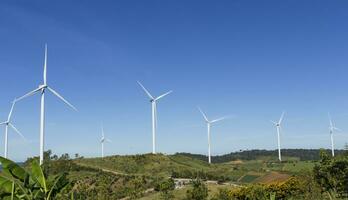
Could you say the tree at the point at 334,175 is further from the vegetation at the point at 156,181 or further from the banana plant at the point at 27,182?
the banana plant at the point at 27,182

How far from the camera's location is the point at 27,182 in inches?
671

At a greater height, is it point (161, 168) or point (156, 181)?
point (161, 168)

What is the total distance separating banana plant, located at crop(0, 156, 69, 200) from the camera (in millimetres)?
16766

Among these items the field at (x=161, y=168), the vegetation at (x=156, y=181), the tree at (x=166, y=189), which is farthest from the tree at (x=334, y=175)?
the field at (x=161, y=168)

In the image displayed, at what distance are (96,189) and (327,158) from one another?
129 feet

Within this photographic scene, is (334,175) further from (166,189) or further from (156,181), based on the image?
(156,181)

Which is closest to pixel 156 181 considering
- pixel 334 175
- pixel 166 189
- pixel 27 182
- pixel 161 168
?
pixel 166 189

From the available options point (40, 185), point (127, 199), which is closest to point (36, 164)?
point (40, 185)

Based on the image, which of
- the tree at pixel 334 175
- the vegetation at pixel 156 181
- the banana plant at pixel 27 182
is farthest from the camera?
the tree at pixel 334 175

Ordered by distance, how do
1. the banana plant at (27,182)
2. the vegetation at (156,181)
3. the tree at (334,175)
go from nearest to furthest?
the banana plant at (27,182), the vegetation at (156,181), the tree at (334,175)

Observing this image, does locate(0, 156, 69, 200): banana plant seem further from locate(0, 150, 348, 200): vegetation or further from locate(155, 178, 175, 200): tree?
locate(155, 178, 175, 200): tree

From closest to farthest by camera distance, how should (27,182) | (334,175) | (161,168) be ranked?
(27,182) < (334,175) < (161,168)

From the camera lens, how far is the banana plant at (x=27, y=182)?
16766 mm

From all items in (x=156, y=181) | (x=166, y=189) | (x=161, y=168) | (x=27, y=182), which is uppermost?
(x=161, y=168)
